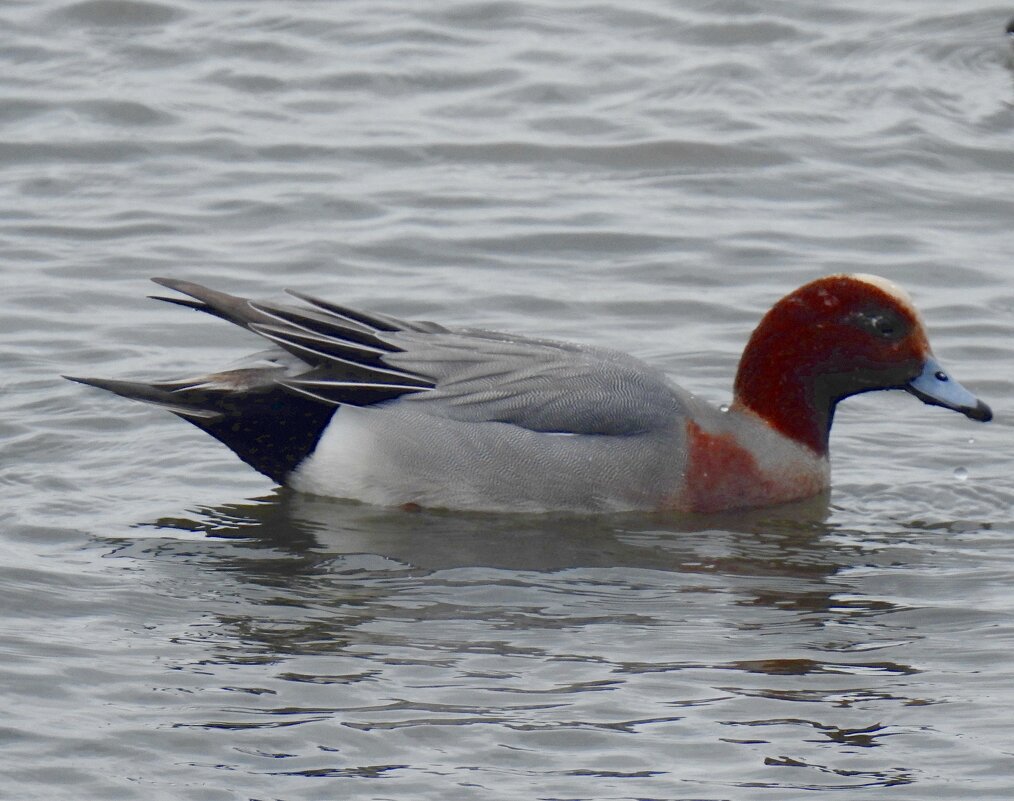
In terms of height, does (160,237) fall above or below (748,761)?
above

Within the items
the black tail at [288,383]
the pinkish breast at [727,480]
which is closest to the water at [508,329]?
the pinkish breast at [727,480]

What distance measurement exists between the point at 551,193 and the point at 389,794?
5.73 meters

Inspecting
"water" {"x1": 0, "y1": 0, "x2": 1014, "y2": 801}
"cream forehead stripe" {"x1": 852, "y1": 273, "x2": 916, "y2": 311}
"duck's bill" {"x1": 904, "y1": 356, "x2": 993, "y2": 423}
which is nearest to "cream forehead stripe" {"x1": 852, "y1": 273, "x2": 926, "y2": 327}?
"cream forehead stripe" {"x1": 852, "y1": 273, "x2": 916, "y2": 311}

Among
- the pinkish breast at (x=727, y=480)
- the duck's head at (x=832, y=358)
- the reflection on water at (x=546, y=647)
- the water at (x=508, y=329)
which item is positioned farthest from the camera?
the duck's head at (x=832, y=358)

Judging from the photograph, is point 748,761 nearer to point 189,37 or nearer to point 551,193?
point 551,193

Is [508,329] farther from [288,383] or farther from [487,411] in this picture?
[288,383]

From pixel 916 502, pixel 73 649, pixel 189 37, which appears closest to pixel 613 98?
pixel 189 37

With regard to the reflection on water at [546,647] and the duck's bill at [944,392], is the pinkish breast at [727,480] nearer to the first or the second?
the reflection on water at [546,647]

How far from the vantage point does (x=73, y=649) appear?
539 centimetres

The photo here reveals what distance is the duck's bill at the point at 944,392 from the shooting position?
689 cm

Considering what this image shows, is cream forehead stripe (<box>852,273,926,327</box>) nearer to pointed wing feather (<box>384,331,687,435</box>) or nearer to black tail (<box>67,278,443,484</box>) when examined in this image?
pointed wing feather (<box>384,331,687,435</box>)

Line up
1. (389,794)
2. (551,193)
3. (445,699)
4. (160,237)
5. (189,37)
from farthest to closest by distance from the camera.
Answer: (189,37) < (551,193) < (160,237) < (445,699) < (389,794)

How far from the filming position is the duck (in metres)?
6.74

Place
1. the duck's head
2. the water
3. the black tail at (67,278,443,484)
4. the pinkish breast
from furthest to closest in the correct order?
the duck's head < the pinkish breast < the black tail at (67,278,443,484) < the water
